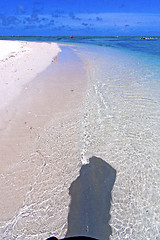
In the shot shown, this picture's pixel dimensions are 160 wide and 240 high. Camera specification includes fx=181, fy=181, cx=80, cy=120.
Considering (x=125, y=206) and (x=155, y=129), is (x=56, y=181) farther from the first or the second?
(x=155, y=129)

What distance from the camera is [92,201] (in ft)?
9.21

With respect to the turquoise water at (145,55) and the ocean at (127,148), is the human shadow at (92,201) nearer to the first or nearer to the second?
the ocean at (127,148)

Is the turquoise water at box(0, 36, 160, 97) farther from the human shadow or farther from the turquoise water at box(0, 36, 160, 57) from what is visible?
the human shadow

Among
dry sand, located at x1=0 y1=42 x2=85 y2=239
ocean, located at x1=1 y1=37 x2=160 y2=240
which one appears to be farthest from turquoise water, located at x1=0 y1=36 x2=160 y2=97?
dry sand, located at x1=0 y1=42 x2=85 y2=239

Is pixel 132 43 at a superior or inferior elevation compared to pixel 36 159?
inferior

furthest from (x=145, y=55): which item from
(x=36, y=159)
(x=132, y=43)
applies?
(x=132, y=43)

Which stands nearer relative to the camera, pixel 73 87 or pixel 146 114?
pixel 146 114

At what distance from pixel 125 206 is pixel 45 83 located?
7127mm

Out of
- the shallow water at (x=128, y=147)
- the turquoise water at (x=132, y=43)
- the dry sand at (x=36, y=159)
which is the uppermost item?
the dry sand at (x=36, y=159)

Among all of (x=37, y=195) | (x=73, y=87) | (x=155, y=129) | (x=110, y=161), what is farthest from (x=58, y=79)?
(x=37, y=195)

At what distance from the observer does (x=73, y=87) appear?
827cm

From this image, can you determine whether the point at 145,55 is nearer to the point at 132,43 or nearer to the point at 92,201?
the point at 92,201

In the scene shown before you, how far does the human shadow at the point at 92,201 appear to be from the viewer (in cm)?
240

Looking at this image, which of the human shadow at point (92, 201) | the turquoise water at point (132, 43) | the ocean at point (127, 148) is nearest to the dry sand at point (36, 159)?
the human shadow at point (92, 201)
